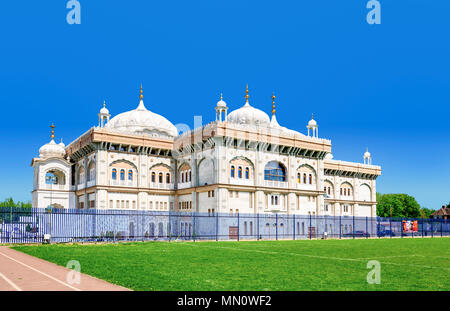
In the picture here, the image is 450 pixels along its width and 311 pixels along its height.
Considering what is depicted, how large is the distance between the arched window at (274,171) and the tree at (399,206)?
5921 centimetres

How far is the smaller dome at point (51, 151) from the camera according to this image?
54875mm

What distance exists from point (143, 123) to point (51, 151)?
12.0m

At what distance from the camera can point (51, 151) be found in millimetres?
55250

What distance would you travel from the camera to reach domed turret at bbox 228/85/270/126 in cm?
5353

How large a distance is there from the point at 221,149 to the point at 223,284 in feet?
112

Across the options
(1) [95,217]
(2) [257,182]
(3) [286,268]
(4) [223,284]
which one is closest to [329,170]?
(2) [257,182]

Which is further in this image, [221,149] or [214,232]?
[221,149]

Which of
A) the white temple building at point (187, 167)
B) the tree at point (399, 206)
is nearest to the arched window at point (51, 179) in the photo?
the white temple building at point (187, 167)

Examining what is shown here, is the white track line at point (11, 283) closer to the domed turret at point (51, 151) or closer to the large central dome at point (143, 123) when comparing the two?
the large central dome at point (143, 123)

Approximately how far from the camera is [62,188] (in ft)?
177

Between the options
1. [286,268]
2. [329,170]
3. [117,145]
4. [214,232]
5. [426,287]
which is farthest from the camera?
[329,170]

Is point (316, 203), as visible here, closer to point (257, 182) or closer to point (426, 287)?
point (257, 182)

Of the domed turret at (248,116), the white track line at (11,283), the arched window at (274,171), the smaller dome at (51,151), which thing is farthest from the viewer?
the smaller dome at (51,151)

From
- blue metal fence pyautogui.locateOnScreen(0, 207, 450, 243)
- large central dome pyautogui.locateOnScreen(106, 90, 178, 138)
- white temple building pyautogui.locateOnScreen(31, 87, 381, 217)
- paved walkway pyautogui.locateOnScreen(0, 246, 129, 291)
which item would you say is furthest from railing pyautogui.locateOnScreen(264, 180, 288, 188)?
paved walkway pyautogui.locateOnScreen(0, 246, 129, 291)
